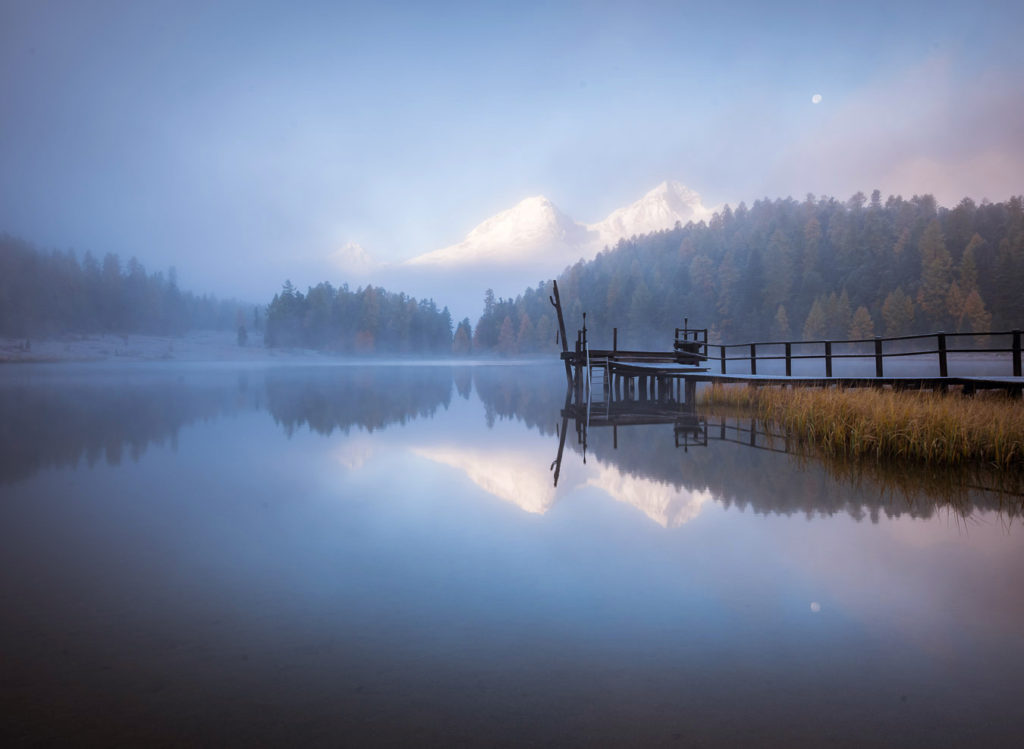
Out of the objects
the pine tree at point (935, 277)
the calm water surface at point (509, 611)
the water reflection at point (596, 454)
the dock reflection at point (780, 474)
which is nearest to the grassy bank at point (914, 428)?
the dock reflection at point (780, 474)

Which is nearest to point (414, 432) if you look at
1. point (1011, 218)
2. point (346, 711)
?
point (346, 711)

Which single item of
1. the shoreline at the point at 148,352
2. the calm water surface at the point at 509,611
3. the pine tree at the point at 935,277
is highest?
the pine tree at the point at 935,277

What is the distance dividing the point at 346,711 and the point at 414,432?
473 inches

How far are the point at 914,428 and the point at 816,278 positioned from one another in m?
88.5

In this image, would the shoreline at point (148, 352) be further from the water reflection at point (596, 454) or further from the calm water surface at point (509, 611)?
the calm water surface at point (509, 611)

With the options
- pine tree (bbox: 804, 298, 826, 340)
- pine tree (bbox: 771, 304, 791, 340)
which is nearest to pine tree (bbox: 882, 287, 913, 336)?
pine tree (bbox: 804, 298, 826, 340)

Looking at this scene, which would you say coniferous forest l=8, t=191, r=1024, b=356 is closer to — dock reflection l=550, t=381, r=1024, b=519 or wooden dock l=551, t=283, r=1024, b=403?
wooden dock l=551, t=283, r=1024, b=403

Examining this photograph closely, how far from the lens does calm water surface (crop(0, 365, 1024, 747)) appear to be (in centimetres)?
287

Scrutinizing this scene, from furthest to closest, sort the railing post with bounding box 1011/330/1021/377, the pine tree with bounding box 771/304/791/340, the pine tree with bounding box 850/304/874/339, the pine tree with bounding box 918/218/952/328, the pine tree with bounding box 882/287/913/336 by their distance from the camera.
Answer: the pine tree with bounding box 771/304/791/340
the pine tree with bounding box 918/218/952/328
the pine tree with bounding box 850/304/874/339
the pine tree with bounding box 882/287/913/336
the railing post with bounding box 1011/330/1021/377

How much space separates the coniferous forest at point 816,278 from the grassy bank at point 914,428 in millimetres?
73192

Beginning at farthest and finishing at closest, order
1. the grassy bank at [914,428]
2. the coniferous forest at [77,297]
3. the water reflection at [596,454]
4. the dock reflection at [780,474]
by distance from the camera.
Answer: the coniferous forest at [77,297]
the grassy bank at [914,428]
the water reflection at [596,454]
the dock reflection at [780,474]

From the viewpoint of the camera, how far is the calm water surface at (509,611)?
2865 millimetres

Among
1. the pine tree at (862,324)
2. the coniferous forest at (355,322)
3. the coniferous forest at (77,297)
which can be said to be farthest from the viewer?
the coniferous forest at (355,322)

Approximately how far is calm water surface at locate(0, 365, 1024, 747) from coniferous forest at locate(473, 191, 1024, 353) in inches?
3190
